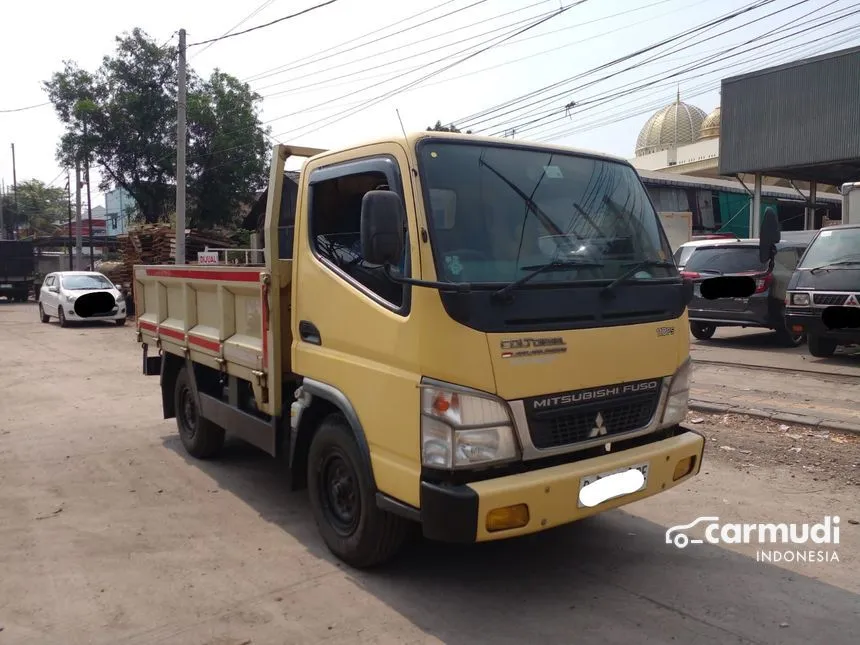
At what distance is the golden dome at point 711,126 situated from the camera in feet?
160

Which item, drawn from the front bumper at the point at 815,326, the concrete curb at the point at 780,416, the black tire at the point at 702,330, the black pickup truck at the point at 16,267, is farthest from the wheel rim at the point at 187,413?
the black pickup truck at the point at 16,267

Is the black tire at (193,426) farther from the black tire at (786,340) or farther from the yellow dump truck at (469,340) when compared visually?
the black tire at (786,340)

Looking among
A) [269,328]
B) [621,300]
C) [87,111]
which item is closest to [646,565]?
[621,300]

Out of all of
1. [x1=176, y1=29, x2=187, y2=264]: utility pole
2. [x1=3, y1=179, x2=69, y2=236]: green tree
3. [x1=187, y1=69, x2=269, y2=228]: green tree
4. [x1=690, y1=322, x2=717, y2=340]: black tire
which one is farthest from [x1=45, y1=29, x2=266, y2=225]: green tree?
[x1=3, y1=179, x2=69, y2=236]: green tree

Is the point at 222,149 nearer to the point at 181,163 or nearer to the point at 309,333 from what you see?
the point at 181,163

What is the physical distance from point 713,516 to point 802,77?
19654 mm

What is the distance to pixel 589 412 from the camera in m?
3.61

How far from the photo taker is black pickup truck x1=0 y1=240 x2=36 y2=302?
30375 millimetres

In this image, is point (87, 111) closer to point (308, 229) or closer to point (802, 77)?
point (802, 77)

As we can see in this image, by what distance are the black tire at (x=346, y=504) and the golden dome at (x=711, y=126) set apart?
49.5 m

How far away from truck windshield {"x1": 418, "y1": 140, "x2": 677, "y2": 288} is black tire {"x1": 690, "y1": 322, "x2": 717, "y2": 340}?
9794 millimetres

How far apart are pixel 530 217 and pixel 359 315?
1021mm

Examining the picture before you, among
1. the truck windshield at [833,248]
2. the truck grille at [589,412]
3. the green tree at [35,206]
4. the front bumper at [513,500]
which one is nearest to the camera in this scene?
the front bumper at [513,500]

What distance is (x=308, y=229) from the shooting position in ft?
14.4
